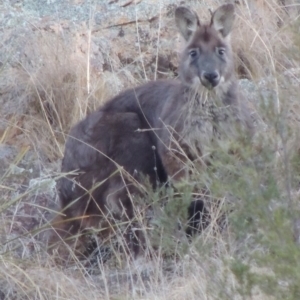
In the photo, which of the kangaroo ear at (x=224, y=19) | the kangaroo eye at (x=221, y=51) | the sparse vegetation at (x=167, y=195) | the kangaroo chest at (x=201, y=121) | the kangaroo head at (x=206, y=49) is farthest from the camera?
the kangaroo ear at (x=224, y=19)

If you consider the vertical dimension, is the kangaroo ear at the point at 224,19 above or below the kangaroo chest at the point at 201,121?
above

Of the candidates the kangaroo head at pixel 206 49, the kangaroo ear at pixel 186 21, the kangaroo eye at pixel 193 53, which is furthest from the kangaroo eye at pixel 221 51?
the kangaroo ear at pixel 186 21

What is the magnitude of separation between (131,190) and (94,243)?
1.40 ft

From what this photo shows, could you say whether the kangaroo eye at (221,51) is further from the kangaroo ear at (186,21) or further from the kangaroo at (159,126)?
the kangaroo ear at (186,21)

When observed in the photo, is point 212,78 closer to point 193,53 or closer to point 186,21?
point 193,53

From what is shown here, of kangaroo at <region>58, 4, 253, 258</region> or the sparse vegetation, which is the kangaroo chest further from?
the sparse vegetation

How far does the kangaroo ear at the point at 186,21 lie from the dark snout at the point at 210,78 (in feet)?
1.75

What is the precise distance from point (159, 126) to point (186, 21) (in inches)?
30.5

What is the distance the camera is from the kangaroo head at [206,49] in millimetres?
6047

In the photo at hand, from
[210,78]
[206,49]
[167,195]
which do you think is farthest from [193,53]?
[167,195]

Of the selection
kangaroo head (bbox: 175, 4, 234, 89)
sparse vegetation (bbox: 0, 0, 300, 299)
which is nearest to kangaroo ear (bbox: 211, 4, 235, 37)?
kangaroo head (bbox: 175, 4, 234, 89)

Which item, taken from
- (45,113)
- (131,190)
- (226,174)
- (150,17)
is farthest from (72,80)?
(226,174)

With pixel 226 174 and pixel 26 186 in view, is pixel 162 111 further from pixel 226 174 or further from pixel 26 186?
pixel 226 174

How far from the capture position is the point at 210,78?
19.6ft
